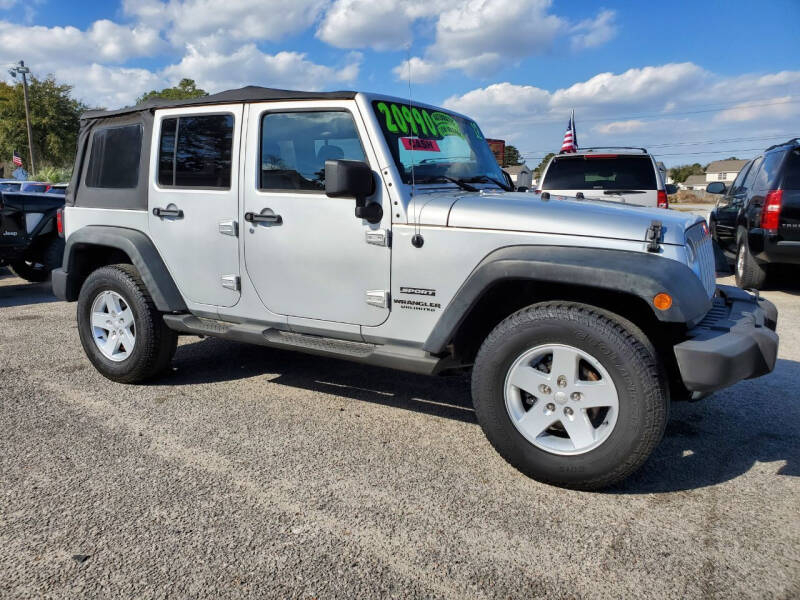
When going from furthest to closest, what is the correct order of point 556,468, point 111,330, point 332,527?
1. point 111,330
2. point 556,468
3. point 332,527

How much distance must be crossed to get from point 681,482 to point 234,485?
2151 mm

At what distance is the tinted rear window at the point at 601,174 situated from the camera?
779cm

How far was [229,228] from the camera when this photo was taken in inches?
151

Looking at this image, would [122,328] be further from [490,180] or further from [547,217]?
[547,217]

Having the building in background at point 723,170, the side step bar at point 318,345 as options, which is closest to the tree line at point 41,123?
the side step bar at point 318,345

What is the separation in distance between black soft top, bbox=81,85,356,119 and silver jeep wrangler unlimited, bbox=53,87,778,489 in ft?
0.05

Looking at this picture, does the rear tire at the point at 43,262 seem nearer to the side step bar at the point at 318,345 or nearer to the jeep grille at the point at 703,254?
the side step bar at the point at 318,345

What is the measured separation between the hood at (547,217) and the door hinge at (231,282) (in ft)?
4.43

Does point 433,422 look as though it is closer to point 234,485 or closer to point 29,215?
point 234,485

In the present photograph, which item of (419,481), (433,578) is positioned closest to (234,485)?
(419,481)

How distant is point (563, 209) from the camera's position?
3027mm

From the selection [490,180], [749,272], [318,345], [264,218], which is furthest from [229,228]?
[749,272]

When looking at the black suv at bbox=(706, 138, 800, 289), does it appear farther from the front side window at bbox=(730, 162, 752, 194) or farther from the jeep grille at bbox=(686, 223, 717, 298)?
the jeep grille at bbox=(686, 223, 717, 298)

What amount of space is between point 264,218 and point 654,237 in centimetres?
217
